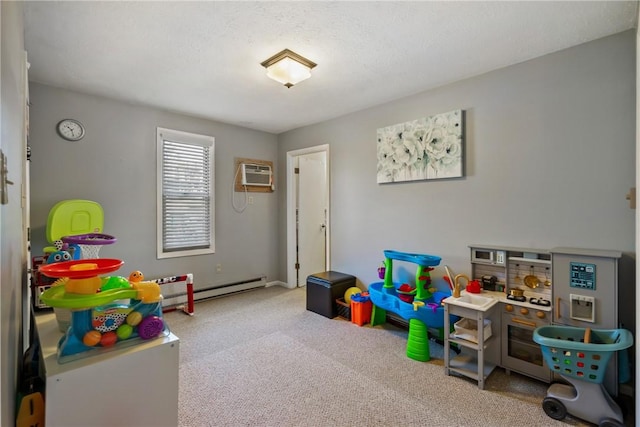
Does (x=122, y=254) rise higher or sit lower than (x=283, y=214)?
lower

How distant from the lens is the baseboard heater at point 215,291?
3.78 m

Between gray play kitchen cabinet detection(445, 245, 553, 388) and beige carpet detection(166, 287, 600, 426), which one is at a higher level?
gray play kitchen cabinet detection(445, 245, 553, 388)

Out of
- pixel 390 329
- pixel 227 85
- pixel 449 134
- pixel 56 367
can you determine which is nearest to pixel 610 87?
pixel 449 134

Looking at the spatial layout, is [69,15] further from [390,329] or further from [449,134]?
[390,329]

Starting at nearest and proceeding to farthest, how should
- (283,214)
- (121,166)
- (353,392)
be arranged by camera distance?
1. (353,392)
2. (121,166)
3. (283,214)

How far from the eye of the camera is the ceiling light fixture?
235 centimetres

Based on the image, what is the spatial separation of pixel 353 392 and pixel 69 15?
3028 mm

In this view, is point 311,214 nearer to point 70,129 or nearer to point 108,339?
point 70,129

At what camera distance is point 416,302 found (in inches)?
105

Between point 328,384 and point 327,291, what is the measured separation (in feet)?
4.44

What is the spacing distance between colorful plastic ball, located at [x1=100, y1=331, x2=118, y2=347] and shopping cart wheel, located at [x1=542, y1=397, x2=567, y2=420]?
7.93 feet

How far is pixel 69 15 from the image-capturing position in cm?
191

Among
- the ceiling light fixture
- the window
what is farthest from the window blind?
the ceiling light fixture

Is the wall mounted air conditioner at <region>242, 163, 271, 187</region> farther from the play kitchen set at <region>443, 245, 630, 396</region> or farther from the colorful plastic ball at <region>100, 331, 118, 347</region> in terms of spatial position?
the colorful plastic ball at <region>100, 331, 118, 347</region>
